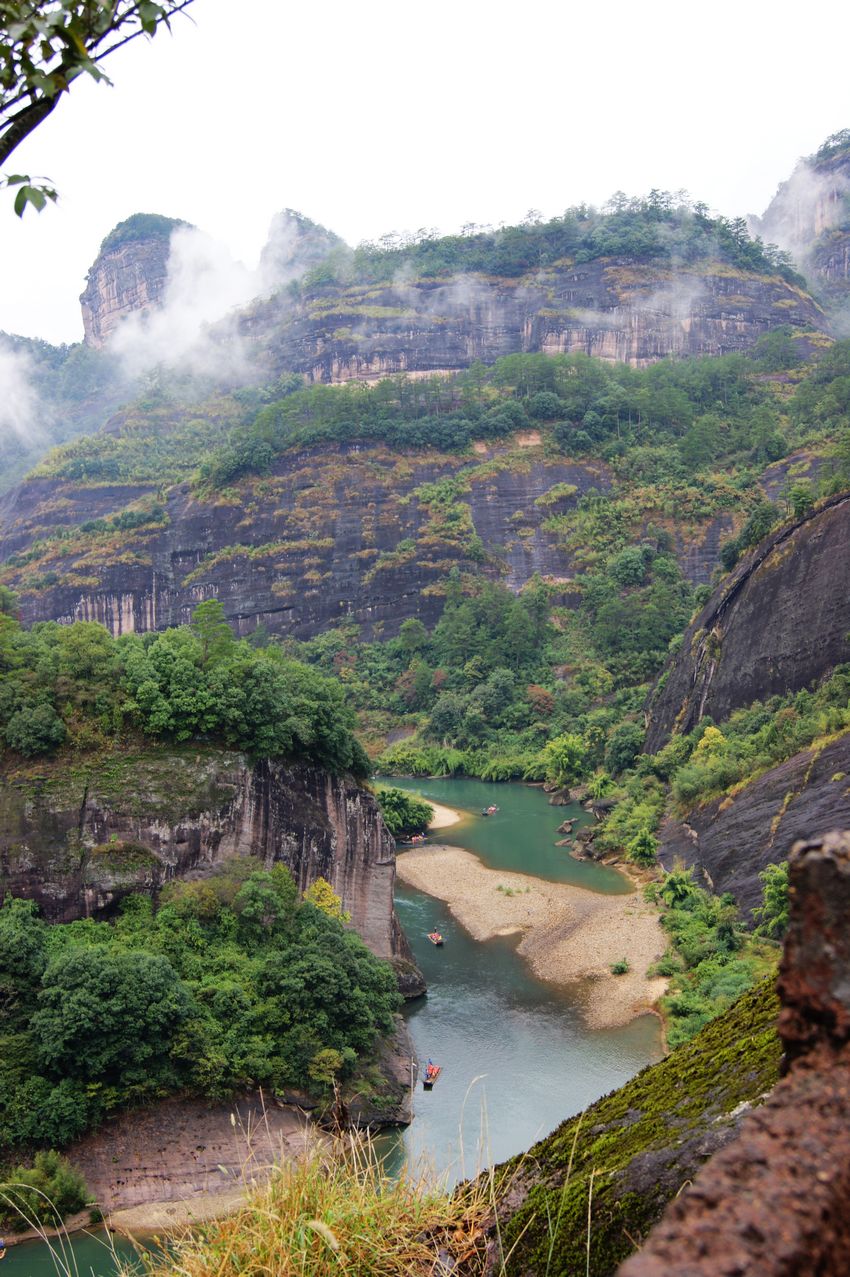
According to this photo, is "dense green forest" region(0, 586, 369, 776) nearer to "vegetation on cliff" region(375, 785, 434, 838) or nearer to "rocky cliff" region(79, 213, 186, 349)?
"vegetation on cliff" region(375, 785, 434, 838)

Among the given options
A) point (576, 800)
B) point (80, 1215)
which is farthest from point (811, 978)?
point (576, 800)

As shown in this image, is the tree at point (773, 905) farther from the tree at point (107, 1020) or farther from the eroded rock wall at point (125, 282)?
the eroded rock wall at point (125, 282)

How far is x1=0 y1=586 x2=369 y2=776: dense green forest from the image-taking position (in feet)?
68.4

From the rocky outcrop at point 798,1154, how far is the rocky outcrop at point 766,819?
22734 mm

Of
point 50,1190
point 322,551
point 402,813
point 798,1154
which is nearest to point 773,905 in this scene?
point 50,1190

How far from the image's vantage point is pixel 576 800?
47.5 metres

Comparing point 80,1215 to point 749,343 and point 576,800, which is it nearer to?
point 576,800

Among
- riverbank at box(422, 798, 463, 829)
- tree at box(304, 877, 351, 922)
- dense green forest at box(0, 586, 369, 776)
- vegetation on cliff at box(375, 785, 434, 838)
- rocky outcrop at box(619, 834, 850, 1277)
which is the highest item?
rocky outcrop at box(619, 834, 850, 1277)

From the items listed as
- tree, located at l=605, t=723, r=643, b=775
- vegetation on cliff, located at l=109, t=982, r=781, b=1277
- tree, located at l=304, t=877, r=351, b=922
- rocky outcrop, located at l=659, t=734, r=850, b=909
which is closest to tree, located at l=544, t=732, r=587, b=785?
tree, located at l=605, t=723, r=643, b=775

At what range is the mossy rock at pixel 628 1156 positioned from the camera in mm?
4445

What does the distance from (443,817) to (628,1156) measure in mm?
41297

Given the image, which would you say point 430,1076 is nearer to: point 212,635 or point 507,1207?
point 212,635

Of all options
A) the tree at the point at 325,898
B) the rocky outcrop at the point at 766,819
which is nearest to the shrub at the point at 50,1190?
the tree at the point at 325,898

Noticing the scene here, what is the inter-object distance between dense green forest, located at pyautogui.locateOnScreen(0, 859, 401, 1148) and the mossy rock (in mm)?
12586
